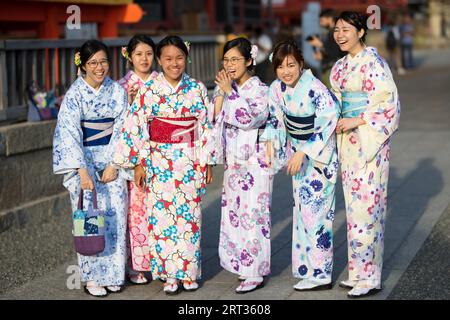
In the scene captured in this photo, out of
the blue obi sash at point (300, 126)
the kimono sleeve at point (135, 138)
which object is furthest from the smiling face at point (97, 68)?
the blue obi sash at point (300, 126)

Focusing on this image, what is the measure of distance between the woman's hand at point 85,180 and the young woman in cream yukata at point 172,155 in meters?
0.21

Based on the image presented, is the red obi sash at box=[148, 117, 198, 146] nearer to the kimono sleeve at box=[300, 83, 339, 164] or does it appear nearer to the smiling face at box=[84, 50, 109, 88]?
the smiling face at box=[84, 50, 109, 88]

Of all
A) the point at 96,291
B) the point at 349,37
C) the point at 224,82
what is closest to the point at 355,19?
the point at 349,37

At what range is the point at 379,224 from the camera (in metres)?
5.56

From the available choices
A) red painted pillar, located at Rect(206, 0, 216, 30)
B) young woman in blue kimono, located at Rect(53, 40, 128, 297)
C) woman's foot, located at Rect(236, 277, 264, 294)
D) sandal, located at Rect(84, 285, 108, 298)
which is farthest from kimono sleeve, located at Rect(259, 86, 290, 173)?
red painted pillar, located at Rect(206, 0, 216, 30)

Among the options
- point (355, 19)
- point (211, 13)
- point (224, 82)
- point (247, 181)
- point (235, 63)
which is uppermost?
point (211, 13)

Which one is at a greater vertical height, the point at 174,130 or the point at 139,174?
the point at 174,130

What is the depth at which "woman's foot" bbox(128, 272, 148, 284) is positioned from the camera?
596cm

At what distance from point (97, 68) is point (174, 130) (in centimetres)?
65

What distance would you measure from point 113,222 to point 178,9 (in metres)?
15.2

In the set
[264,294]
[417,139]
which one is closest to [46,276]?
[264,294]

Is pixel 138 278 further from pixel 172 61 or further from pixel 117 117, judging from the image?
pixel 172 61

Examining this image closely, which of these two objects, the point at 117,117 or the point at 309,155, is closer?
the point at 309,155

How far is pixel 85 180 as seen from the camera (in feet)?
18.5
